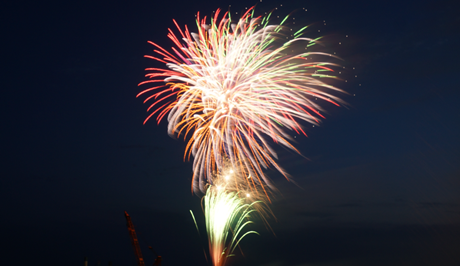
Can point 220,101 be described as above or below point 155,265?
above

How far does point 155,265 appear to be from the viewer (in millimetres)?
69812

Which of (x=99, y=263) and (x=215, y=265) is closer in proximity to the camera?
(x=215, y=265)

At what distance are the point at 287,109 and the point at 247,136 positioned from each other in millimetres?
4485

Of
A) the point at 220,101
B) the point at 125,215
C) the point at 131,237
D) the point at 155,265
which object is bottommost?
the point at 155,265

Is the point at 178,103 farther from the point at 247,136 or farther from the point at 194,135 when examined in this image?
the point at 247,136

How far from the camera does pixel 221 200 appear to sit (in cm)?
3784

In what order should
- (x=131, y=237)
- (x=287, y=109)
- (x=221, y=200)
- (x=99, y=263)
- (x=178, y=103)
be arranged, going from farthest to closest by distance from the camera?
(x=99, y=263)
(x=131, y=237)
(x=221, y=200)
(x=178, y=103)
(x=287, y=109)

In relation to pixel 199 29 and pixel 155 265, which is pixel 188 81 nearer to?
pixel 199 29

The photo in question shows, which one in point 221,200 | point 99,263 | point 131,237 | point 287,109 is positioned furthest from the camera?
→ point 99,263

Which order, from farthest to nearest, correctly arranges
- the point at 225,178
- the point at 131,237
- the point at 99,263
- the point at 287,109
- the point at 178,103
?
the point at 99,263 < the point at 131,237 < the point at 225,178 < the point at 178,103 < the point at 287,109

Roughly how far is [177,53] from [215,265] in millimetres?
21697

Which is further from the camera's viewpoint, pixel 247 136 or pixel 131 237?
pixel 131 237

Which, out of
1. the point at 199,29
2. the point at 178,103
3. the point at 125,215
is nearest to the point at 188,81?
the point at 178,103

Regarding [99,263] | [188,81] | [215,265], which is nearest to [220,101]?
[188,81]
